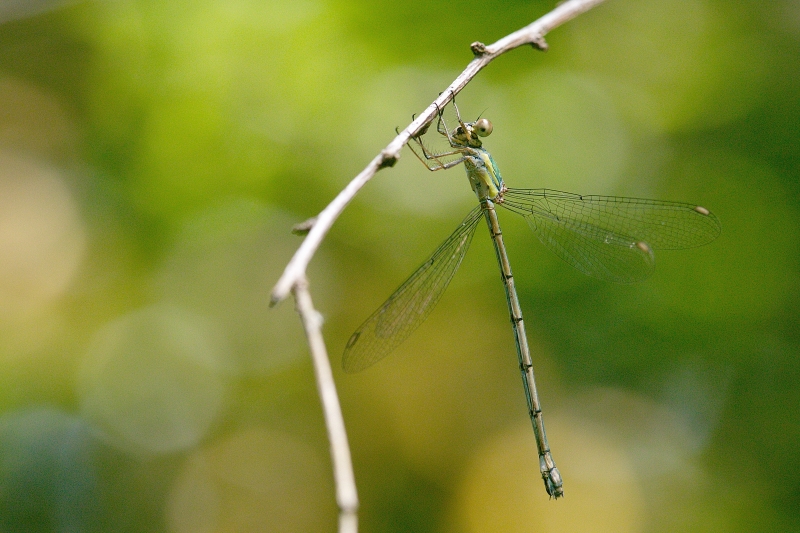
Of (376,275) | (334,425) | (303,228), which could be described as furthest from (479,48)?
(376,275)

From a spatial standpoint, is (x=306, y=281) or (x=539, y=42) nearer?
(x=306, y=281)

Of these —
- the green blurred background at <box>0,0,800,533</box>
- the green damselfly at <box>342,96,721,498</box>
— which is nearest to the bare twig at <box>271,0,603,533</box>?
the green damselfly at <box>342,96,721,498</box>

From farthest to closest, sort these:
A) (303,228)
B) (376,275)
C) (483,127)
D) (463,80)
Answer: (376,275), (483,127), (463,80), (303,228)

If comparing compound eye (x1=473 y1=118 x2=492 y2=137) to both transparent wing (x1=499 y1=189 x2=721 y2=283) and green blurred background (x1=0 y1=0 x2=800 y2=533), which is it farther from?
green blurred background (x1=0 y1=0 x2=800 y2=533)

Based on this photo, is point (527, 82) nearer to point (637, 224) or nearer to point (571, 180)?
point (571, 180)

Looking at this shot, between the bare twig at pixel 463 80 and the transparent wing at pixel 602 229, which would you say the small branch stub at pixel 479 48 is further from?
the transparent wing at pixel 602 229

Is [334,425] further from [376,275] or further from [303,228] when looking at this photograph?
[376,275]

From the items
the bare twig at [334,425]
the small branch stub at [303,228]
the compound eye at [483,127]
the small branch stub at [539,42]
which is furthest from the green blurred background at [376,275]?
the bare twig at [334,425]

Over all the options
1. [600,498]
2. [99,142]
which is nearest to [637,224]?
[600,498]
